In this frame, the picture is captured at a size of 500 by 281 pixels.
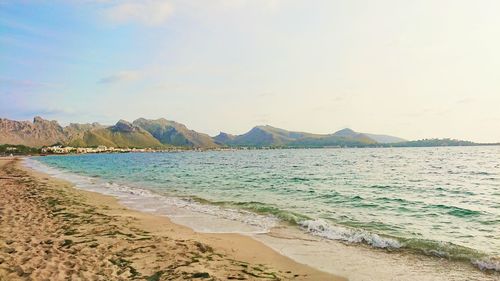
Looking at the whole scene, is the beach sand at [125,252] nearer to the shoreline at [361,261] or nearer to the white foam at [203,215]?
the shoreline at [361,261]

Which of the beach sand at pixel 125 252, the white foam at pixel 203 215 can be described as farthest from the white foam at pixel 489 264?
the white foam at pixel 203 215

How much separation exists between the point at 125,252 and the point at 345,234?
923 centimetres

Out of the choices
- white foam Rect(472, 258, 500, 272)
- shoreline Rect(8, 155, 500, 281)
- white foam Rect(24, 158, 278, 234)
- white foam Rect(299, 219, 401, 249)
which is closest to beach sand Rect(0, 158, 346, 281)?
shoreline Rect(8, 155, 500, 281)

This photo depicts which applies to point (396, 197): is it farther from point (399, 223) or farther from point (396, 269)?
point (396, 269)

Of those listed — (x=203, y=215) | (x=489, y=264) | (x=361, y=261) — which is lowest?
(x=203, y=215)

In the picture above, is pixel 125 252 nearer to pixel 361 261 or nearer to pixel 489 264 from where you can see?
pixel 361 261

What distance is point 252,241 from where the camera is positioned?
14.6 m

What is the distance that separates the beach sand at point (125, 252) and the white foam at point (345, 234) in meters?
3.70

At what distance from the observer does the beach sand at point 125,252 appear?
976 centimetres

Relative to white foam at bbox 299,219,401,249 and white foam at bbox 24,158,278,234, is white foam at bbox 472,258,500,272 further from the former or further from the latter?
white foam at bbox 24,158,278,234

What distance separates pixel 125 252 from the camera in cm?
1178

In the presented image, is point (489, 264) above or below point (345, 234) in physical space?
above

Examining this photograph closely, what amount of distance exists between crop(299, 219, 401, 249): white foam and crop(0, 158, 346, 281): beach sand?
3700mm

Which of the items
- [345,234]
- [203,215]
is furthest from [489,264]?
[203,215]
